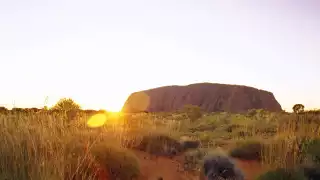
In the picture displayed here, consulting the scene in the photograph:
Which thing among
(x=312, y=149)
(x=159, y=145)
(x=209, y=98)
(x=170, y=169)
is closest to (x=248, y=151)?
(x=159, y=145)

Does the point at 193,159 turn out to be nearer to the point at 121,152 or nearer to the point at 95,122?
the point at 121,152

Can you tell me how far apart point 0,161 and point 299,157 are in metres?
5.85

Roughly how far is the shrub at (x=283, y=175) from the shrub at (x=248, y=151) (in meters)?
4.35

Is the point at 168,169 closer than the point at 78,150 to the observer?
No

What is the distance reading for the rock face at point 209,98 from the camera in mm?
91500

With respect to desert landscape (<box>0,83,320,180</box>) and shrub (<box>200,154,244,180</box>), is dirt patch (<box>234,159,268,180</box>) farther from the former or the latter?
shrub (<box>200,154,244,180</box>)

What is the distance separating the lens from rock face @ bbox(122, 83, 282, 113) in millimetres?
91500

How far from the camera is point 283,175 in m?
6.91

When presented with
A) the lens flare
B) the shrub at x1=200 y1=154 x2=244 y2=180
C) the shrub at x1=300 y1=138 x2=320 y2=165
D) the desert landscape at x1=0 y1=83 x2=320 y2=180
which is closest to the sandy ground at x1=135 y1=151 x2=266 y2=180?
the desert landscape at x1=0 y1=83 x2=320 y2=180

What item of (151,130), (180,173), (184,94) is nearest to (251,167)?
(180,173)

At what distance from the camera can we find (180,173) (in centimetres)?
922

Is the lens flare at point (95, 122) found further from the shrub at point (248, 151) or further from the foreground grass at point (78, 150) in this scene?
the shrub at point (248, 151)

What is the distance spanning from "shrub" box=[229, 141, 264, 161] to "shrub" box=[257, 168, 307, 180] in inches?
171

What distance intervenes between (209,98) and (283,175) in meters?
89.0
